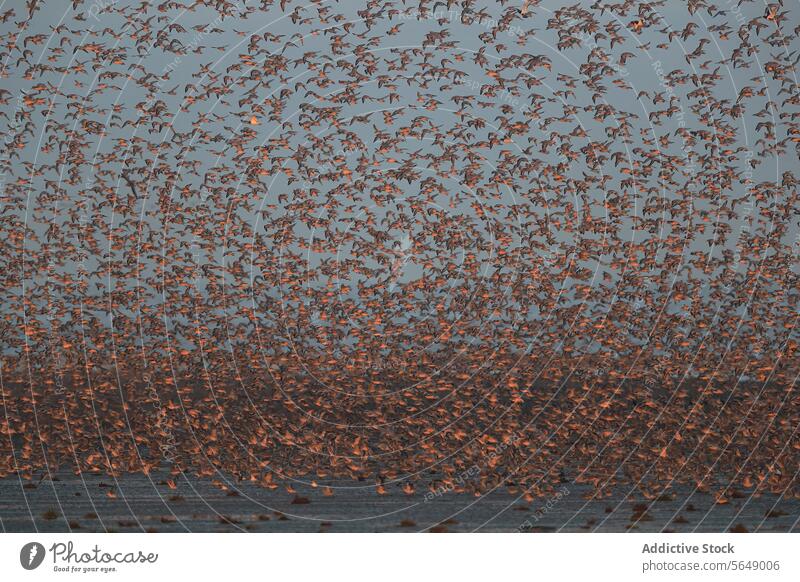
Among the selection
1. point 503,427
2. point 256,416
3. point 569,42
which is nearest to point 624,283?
point 503,427

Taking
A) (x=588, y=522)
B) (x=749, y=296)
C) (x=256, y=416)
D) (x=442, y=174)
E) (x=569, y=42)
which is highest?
(x=569, y=42)

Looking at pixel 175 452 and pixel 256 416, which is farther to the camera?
pixel 256 416

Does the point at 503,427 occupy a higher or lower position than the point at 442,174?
lower

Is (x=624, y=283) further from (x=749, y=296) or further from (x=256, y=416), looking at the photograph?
(x=256, y=416)
